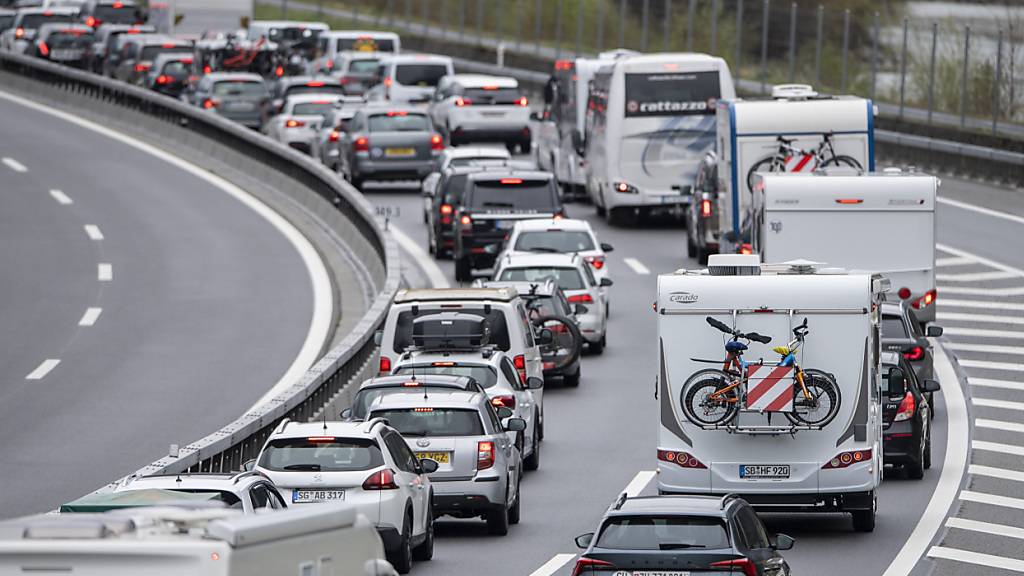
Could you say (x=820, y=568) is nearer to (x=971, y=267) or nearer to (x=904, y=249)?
(x=904, y=249)

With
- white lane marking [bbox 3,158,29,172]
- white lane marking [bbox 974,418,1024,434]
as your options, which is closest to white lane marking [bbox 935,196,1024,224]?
white lane marking [bbox 974,418,1024,434]

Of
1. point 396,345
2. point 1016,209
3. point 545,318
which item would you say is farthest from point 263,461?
point 1016,209

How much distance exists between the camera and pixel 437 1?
3610 inches

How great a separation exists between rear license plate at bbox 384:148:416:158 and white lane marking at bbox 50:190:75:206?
24.7 ft

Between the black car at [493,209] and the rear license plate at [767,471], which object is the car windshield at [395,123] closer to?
the black car at [493,209]

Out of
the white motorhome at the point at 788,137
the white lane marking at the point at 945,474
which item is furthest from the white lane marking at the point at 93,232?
the white lane marking at the point at 945,474

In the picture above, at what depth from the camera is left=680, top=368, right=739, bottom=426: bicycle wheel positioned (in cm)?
1997

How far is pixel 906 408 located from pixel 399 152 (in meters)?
27.6

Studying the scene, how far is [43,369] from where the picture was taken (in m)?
32.4

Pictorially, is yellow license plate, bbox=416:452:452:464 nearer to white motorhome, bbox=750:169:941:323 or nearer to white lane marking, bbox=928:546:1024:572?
white lane marking, bbox=928:546:1024:572

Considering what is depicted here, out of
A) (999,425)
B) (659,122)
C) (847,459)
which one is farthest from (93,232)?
(847,459)

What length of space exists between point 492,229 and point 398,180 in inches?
477

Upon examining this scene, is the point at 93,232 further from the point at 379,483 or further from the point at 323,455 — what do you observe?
the point at 379,483

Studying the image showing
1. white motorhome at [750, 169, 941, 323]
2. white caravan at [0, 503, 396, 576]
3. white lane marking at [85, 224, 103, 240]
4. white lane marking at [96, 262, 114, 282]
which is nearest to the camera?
white caravan at [0, 503, 396, 576]
